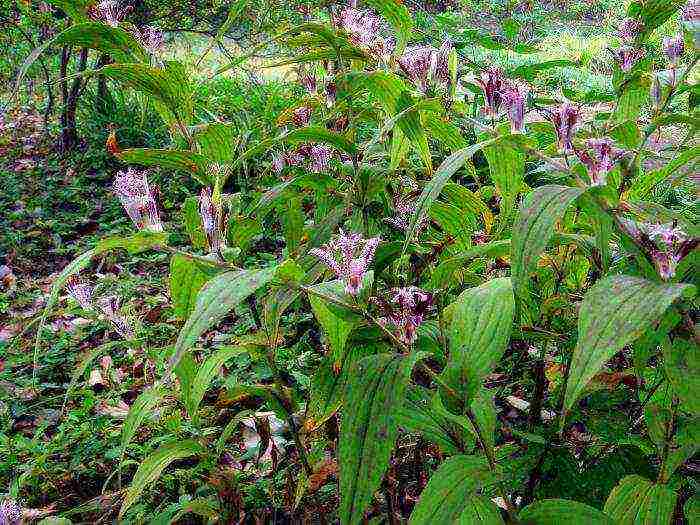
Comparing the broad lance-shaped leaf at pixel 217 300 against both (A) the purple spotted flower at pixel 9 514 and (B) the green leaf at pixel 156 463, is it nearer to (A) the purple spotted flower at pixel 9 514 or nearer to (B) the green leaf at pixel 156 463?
(B) the green leaf at pixel 156 463

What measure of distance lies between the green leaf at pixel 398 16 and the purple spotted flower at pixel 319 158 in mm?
196

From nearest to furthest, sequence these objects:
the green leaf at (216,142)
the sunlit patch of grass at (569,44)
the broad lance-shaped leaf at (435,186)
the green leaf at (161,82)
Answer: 1. the broad lance-shaped leaf at (435,186)
2. the green leaf at (161,82)
3. the green leaf at (216,142)
4. the sunlit patch of grass at (569,44)

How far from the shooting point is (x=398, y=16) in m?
0.90

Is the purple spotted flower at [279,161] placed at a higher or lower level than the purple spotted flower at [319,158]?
lower

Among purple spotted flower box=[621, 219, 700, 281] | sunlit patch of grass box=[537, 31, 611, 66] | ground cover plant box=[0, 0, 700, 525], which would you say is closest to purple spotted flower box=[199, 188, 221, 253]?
ground cover plant box=[0, 0, 700, 525]

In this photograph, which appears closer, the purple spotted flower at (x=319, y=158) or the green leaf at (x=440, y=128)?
the green leaf at (x=440, y=128)

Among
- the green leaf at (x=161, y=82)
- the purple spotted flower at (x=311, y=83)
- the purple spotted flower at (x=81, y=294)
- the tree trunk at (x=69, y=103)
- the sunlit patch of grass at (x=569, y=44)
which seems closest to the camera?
the green leaf at (x=161, y=82)

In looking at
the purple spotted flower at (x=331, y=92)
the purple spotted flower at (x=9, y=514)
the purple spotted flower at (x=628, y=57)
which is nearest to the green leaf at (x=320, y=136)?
the purple spotted flower at (x=331, y=92)

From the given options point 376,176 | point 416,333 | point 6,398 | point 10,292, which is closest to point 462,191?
point 376,176

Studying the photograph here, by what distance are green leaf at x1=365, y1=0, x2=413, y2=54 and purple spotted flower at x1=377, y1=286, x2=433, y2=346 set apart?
397mm

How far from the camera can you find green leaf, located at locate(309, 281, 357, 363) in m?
0.69

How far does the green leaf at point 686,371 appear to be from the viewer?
62 cm

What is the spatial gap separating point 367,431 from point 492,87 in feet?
1.60

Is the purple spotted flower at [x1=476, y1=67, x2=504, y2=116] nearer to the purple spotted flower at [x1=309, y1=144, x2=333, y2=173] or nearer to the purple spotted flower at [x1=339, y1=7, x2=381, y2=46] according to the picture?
the purple spotted flower at [x1=339, y1=7, x2=381, y2=46]
